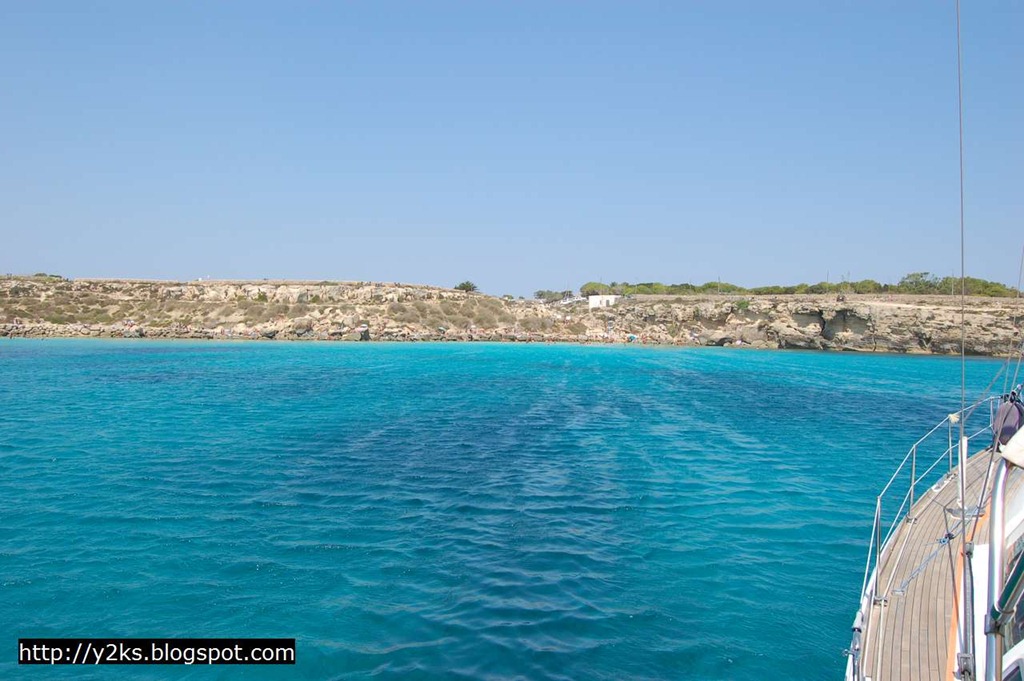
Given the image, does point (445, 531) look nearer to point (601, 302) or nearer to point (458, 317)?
point (458, 317)

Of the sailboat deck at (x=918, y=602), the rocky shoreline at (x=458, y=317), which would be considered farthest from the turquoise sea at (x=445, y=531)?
the rocky shoreline at (x=458, y=317)

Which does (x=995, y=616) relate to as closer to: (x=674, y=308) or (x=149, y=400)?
(x=149, y=400)

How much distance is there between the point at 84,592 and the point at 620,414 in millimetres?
28227

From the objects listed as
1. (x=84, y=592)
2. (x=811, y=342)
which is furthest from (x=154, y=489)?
Result: (x=811, y=342)

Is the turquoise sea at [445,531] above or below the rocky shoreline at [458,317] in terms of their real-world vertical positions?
below

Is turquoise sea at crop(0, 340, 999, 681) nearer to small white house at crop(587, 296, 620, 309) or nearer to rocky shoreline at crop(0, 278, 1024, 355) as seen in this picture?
rocky shoreline at crop(0, 278, 1024, 355)

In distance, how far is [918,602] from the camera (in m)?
8.97

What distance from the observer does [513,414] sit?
34781 millimetres

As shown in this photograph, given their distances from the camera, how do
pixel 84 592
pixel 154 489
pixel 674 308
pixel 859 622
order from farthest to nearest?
pixel 674 308
pixel 154 489
pixel 84 592
pixel 859 622

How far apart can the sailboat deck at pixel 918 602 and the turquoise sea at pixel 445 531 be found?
1.92 m

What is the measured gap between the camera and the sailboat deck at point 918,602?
747 cm

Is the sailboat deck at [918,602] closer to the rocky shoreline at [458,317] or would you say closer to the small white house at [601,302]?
the rocky shoreline at [458,317]

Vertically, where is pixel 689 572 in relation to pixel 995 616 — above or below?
below

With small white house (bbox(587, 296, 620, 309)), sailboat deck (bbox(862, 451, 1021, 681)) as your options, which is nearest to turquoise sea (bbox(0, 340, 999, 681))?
sailboat deck (bbox(862, 451, 1021, 681))
